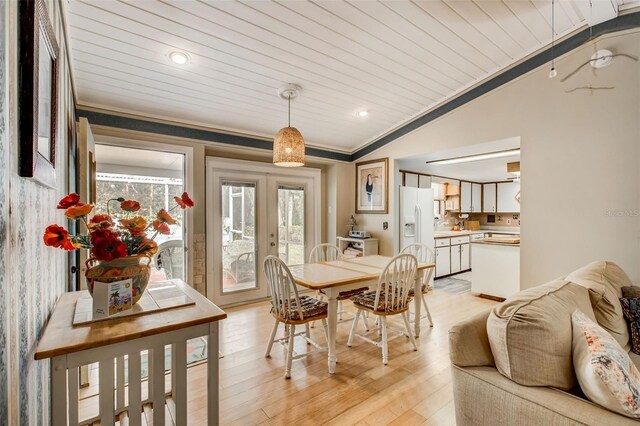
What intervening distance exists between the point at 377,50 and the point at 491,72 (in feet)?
5.03

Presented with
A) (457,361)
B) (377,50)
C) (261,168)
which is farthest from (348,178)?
(457,361)

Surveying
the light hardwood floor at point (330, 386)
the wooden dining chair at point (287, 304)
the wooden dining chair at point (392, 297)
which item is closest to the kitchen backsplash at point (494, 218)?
the light hardwood floor at point (330, 386)

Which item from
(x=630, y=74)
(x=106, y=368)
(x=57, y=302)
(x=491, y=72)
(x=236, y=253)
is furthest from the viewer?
(x=236, y=253)

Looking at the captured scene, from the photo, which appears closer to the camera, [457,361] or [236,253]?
[457,361]

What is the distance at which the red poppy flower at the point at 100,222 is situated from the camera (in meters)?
1.25

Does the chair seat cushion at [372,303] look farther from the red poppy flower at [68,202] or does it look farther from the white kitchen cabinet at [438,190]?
the white kitchen cabinet at [438,190]

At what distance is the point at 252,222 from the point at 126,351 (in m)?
3.21

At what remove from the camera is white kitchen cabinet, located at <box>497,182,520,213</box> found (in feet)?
22.9

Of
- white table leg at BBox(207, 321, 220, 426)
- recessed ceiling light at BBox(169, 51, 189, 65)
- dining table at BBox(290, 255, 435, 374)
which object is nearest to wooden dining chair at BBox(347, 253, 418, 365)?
dining table at BBox(290, 255, 435, 374)

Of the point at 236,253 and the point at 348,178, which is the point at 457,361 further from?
the point at 348,178

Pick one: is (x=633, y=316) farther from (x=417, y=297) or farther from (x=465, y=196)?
(x=465, y=196)

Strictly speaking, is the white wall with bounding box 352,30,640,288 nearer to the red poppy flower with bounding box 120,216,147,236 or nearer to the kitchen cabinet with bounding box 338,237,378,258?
the kitchen cabinet with bounding box 338,237,378,258

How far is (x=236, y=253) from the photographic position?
4238 millimetres

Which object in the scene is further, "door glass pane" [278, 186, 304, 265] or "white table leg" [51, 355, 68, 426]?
"door glass pane" [278, 186, 304, 265]
